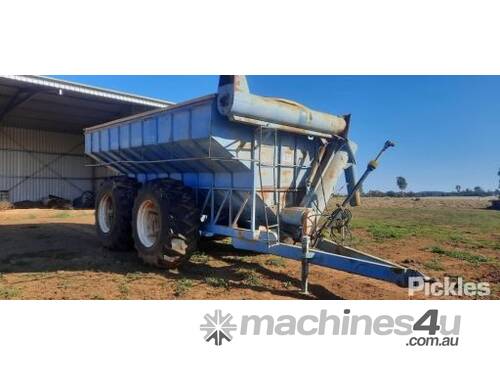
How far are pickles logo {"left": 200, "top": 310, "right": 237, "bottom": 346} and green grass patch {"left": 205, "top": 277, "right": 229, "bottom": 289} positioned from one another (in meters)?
1.37

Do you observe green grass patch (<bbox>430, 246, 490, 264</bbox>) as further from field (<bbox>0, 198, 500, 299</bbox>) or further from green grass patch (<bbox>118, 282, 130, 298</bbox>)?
green grass patch (<bbox>118, 282, 130, 298</bbox>)

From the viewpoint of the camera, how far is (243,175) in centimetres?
615

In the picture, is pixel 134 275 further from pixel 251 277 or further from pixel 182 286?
pixel 251 277

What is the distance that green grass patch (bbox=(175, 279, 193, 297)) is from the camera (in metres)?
5.35

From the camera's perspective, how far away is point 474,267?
7.10 m

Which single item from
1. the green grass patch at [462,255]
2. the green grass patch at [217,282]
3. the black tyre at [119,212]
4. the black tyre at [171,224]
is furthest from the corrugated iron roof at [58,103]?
the green grass patch at [462,255]

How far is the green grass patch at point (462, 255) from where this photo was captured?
761 centimetres

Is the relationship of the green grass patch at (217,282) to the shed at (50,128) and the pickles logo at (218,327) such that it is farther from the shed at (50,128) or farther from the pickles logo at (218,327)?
the shed at (50,128)

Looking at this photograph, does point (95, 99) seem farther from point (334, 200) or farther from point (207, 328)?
point (207, 328)

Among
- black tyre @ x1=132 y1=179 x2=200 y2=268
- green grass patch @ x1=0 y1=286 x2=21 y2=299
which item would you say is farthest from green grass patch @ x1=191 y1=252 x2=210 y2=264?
green grass patch @ x1=0 y1=286 x2=21 y2=299

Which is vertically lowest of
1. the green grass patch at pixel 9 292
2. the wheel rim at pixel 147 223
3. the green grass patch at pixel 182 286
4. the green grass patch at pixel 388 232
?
the green grass patch at pixel 9 292

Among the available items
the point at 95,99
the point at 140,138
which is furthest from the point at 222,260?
the point at 95,99

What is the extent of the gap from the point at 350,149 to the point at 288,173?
4.07 feet

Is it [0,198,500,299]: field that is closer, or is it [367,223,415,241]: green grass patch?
[0,198,500,299]: field
